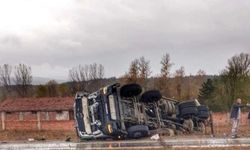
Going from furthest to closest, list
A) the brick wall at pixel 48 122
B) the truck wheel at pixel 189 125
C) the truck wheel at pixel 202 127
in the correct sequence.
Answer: the brick wall at pixel 48 122 < the truck wheel at pixel 202 127 < the truck wheel at pixel 189 125

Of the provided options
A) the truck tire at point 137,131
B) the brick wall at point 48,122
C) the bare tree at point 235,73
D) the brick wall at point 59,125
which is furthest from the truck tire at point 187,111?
the bare tree at point 235,73

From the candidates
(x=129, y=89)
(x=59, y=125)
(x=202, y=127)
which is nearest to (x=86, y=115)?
(x=129, y=89)

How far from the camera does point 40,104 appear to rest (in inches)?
1832

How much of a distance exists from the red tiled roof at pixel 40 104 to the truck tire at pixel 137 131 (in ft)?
100

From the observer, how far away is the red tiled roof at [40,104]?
44906 millimetres

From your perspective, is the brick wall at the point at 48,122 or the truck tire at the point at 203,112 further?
the brick wall at the point at 48,122

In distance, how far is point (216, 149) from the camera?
11695mm

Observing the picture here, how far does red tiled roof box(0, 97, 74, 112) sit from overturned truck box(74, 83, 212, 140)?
97.2 feet

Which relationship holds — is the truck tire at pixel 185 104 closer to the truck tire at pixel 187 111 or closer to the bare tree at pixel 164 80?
the truck tire at pixel 187 111

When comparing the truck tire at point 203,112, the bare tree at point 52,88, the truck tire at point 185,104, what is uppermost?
the bare tree at point 52,88

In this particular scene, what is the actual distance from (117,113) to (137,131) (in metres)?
0.78

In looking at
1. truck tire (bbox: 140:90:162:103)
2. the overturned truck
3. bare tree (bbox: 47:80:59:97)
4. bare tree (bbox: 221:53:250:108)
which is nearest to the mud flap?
the overturned truck

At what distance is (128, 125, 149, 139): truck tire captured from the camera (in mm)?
13711

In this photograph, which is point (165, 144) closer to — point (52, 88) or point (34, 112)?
point (34, 112)
